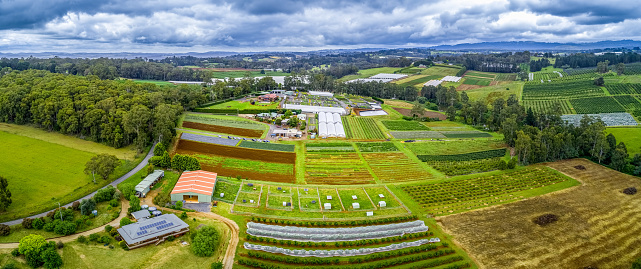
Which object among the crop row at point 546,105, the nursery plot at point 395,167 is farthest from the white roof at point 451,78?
the nursery plot at point 395,167

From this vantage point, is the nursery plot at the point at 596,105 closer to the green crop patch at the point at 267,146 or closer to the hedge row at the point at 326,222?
the green crop patch at the point at 267,146

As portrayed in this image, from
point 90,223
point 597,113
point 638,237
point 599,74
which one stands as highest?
point 599,74

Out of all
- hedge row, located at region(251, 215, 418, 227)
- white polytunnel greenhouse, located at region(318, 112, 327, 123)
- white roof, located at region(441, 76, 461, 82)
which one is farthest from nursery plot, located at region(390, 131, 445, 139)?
white roof, located at region(441, 76, 461, 82)

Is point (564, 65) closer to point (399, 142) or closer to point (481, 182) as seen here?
point (399, 142)

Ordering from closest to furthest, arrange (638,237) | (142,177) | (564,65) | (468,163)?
(638,237)
(142,177)
(468,163)
(564,65)

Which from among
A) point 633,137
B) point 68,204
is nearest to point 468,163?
point 633,137
